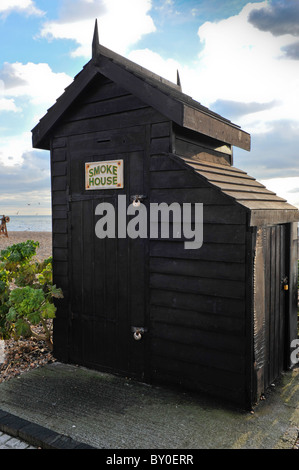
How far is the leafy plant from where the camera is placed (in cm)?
511

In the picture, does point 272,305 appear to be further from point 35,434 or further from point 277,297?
point 35,434

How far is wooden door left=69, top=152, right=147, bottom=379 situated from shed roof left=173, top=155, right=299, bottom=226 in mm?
870

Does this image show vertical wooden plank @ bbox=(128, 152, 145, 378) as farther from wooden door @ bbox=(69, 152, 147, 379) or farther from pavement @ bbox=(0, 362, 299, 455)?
pavement @ bbox=(0, 362, 299, 455)

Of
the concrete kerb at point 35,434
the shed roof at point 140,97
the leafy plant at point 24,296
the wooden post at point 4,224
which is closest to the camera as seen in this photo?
the concrete kerb at point 35,434

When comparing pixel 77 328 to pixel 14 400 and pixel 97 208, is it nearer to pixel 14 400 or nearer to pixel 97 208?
pixel 14 400

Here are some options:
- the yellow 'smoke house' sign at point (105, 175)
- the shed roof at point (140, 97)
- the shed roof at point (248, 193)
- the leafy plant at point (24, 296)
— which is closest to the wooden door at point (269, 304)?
the shed roof at point (248, 193)

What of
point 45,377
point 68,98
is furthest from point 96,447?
point 68,98

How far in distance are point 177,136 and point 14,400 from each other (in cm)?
382

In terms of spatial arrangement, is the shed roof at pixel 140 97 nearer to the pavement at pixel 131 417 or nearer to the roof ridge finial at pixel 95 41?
the roof ridge finial at pixel 95 41

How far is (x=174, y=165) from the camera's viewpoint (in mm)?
4504

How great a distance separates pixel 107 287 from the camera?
519cm

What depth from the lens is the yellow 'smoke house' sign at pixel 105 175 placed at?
16.3ft

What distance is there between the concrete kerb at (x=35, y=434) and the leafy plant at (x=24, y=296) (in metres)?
1.35

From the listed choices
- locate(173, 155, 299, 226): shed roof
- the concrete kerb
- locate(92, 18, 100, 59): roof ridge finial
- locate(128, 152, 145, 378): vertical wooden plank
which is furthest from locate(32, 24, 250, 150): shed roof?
the concrete kerb
